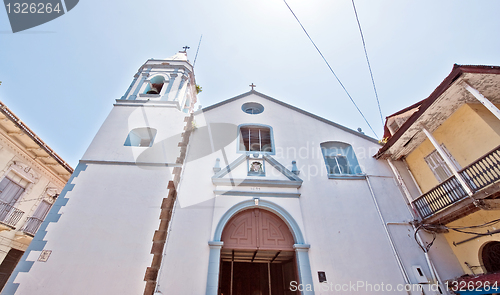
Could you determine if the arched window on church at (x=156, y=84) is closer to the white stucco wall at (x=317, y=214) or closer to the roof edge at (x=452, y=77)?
the white stucco wall at (x=317, y=214)

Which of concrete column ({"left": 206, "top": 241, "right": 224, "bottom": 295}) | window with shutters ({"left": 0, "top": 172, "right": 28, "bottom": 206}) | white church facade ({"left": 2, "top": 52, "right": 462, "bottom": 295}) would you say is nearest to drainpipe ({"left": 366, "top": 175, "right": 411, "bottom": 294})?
white church facade ({"left": 2, "top": 52, "right": 462, "bottom": 295})

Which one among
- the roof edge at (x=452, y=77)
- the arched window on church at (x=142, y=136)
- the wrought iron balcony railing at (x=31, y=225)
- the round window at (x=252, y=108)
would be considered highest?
the round window at (x=252, y=108)

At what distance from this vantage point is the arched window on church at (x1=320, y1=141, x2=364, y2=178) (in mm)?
9284

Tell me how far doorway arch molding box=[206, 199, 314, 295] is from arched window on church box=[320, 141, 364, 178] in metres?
2.64

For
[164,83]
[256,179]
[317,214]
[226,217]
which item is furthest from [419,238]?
[164,83]

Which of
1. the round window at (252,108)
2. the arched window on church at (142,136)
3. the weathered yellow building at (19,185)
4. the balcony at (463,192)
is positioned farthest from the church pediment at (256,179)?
the weathered yellow building at (19,185)

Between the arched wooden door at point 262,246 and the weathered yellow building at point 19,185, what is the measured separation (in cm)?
1187

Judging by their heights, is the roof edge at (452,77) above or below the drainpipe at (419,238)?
above

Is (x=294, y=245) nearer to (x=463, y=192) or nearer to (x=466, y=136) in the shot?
(x=463, y=192)

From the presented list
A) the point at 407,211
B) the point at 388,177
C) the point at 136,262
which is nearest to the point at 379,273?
the point at 407,211

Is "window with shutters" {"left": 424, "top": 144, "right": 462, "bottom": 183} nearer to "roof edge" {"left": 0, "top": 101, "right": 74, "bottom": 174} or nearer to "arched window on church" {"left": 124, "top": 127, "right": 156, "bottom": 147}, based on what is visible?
"arched window on church" {"left": 124, "top": 127, "right": 156, "bottom": 147}

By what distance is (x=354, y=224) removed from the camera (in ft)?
25.4

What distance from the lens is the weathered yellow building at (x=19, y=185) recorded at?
11.7 m

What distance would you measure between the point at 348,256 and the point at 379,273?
95cm
